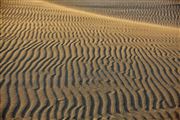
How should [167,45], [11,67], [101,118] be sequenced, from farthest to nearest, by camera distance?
1. [167,45]
2. [11,67]
3. [101,118]

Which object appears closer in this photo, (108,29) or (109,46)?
(109,46)

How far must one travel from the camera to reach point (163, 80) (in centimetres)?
685

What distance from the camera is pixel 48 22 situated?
1196cm

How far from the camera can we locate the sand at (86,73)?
529 centimetres

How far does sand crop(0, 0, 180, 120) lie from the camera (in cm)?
529

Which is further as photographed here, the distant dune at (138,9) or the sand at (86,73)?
the distant dune at (138,9)

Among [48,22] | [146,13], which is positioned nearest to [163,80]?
[48,22]

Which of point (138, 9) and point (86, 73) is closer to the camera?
point (86, 73)

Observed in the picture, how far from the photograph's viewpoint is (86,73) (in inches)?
269

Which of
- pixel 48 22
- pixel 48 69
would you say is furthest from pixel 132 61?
pixel 48 22

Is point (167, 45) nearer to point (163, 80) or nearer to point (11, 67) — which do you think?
point (163, 80)

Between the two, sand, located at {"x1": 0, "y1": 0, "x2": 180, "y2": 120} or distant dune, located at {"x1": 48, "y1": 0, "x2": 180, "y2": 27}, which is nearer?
sand, located at {"x1": 0, "y1": 0, "x2": 180, "y2": 120}

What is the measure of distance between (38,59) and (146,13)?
1175 cm

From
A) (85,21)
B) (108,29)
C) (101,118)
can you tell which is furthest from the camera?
(85,21)
